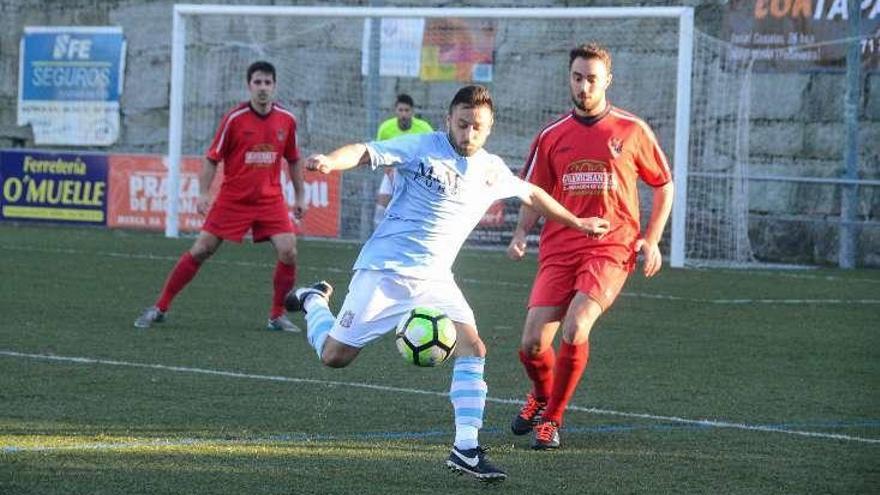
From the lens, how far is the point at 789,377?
35.8 ft

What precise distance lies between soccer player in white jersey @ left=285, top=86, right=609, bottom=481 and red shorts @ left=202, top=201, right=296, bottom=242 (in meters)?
5.46

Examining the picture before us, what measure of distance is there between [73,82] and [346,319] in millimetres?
20759

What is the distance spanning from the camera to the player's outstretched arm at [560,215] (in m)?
7.73

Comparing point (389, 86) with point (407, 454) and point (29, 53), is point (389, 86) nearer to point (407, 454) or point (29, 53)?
point (29, 53)

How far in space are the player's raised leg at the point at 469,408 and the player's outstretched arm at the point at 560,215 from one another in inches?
25.7

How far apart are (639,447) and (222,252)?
1308 centimetres

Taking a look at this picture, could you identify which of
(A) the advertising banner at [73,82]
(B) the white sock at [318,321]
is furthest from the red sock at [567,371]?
(A) the advertising banner at [73,82]

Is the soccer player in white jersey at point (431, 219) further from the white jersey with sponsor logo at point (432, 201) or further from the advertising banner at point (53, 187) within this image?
the advertising banner at point (53, 187)

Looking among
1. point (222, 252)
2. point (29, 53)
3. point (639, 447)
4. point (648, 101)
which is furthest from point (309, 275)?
point (29, 53)

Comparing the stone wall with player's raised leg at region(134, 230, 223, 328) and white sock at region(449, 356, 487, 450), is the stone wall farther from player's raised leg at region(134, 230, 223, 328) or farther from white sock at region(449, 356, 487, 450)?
white sock at region(449, 356, 487, 450)

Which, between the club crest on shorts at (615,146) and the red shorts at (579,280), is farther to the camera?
the club crest on shorts at (615,146)

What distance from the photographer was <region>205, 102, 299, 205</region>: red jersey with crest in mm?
13227

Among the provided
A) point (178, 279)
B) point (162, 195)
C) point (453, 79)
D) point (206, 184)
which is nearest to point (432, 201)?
point (178, 279)

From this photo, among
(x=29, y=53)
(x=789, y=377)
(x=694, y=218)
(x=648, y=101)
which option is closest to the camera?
(x=789, y=377)
